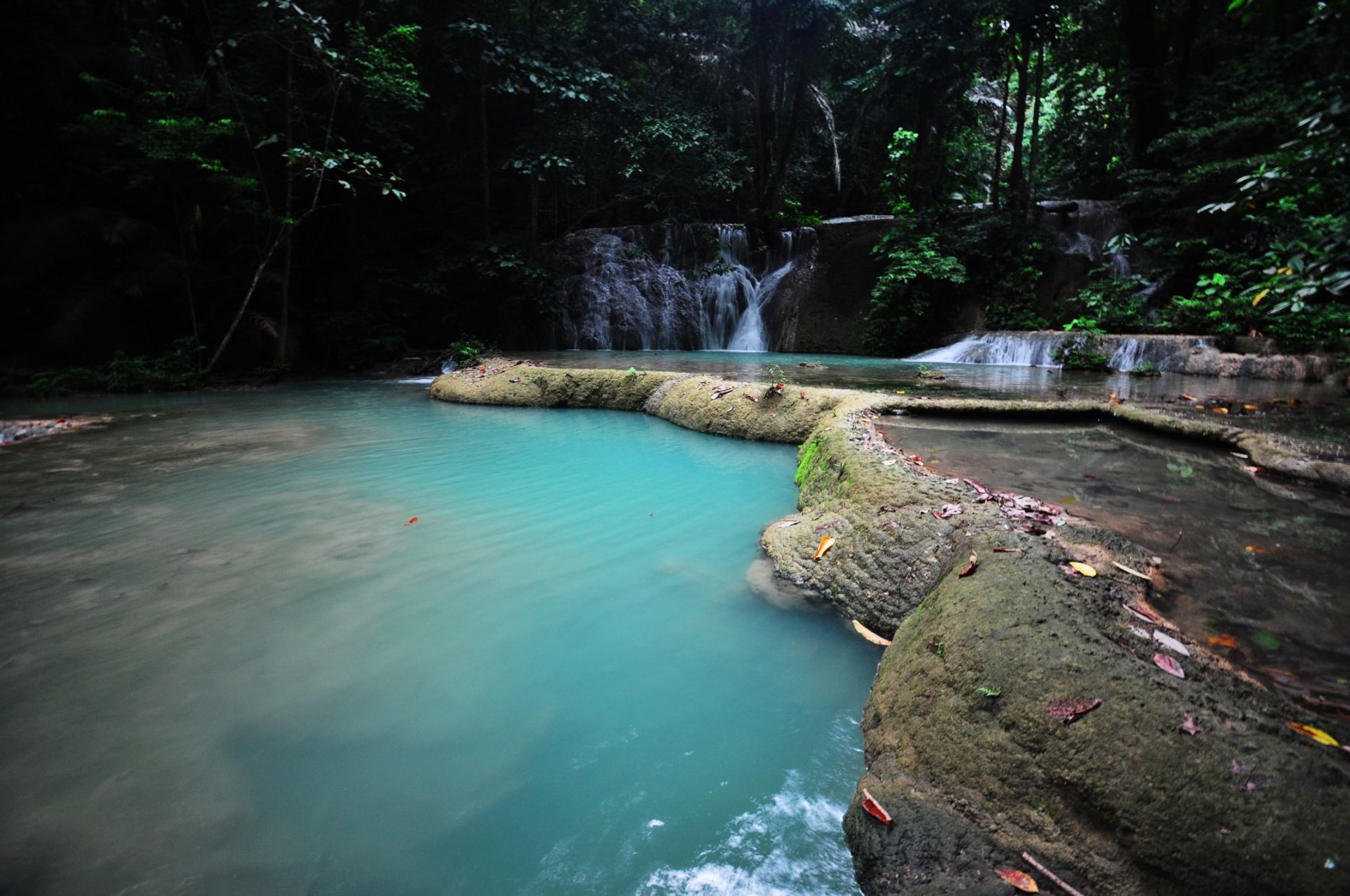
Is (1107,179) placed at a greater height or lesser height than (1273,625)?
greater

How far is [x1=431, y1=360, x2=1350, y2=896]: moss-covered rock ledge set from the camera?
116 centimetres

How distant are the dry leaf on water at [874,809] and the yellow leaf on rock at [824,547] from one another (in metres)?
1.39

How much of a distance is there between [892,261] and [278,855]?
12744 millimetres

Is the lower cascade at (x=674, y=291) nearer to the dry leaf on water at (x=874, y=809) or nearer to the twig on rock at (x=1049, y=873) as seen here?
the dry leaf on water at (x=874, y=809)

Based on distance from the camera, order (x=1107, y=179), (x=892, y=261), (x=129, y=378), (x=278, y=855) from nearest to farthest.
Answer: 1. (x=278, y=855)
2. (x=129, y=378)
3. (x=892, y=261)
4. (x=1107, y=179)

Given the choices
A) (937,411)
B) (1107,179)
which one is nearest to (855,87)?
(1107,179)

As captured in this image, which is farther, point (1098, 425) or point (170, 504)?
point (1098, 425)

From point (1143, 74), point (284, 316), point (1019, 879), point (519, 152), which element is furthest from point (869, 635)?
point (1143, 74)

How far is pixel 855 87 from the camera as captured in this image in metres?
14.4

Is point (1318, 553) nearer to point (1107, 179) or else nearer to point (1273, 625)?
point (1273, 625)

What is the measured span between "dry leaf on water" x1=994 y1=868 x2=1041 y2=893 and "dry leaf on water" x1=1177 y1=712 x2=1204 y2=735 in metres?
A: 0.45

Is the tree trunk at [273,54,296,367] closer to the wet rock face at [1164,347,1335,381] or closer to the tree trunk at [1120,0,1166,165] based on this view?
the wet rock face at [1164,347,1335,381]

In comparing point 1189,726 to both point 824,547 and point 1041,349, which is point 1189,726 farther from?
point 1041,349

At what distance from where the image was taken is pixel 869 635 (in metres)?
2.40
